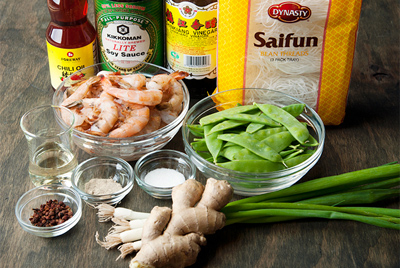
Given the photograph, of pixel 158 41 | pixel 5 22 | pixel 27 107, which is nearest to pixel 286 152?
pixel 158 41

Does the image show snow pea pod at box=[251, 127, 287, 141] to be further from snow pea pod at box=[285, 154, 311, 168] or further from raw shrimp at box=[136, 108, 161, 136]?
raw shrimp at box=[136, 108, 161, 136]

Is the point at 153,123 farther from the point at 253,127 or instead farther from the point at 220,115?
the point at 253,127

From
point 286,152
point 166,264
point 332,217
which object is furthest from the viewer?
point 286,152

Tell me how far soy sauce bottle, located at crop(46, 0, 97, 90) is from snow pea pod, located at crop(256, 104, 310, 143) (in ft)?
2.41

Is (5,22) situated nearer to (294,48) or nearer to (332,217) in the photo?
(294,48)

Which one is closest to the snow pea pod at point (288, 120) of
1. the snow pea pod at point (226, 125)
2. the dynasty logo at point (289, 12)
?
the snow pea pod at point (226, 125)

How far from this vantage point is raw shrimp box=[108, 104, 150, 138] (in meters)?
1.67

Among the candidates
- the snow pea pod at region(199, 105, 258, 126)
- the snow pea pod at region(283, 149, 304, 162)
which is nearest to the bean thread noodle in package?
the snow pea pod at region(199, 105, 258, 126)

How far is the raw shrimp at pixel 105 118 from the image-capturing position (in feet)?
5.52

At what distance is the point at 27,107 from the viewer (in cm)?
206

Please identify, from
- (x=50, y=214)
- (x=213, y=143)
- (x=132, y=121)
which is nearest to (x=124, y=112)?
(x=132, y=121)

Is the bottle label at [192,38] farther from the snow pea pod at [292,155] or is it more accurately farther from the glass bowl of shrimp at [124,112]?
the snow pea pod at [292,155]

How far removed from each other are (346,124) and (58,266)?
123 cm

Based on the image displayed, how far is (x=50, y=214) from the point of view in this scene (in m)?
1.52
